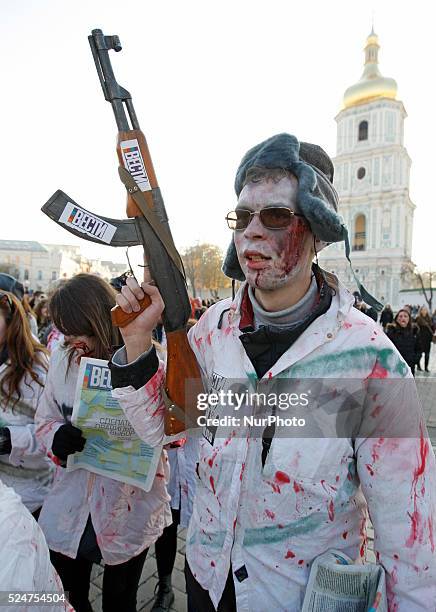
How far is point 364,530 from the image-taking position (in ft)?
4.38

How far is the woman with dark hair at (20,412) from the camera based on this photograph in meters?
2.07

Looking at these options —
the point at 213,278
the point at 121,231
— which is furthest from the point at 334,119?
the point at 121,231

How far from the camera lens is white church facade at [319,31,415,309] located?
40.1m

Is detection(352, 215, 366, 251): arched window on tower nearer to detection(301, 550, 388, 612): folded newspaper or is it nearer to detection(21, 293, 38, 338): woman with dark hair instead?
detection(21, 293, 38, 338): woman with dark hair

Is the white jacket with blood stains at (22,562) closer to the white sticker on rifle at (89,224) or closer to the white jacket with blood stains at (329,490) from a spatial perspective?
the white jacket with blood stains at (329,490)

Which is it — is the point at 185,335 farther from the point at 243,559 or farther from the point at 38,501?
the point at 38,501

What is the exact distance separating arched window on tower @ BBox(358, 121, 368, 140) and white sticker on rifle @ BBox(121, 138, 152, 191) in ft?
155

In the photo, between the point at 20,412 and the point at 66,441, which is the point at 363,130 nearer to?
the point at 20,412

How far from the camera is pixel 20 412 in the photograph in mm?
2182

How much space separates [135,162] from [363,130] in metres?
48.2

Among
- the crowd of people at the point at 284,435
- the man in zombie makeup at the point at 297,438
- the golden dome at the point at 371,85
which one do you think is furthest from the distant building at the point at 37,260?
the man in zombie makeup at the point at 297,438

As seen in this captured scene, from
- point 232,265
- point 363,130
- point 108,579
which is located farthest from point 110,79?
point 363,130

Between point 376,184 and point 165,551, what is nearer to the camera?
point 165,551

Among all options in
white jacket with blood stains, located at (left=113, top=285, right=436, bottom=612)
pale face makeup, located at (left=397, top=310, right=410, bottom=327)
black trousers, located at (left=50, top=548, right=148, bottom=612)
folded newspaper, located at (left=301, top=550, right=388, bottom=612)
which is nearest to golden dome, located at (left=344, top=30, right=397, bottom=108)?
pale face makeup, located at (left=397, top=310, right=410, bottom=327)
